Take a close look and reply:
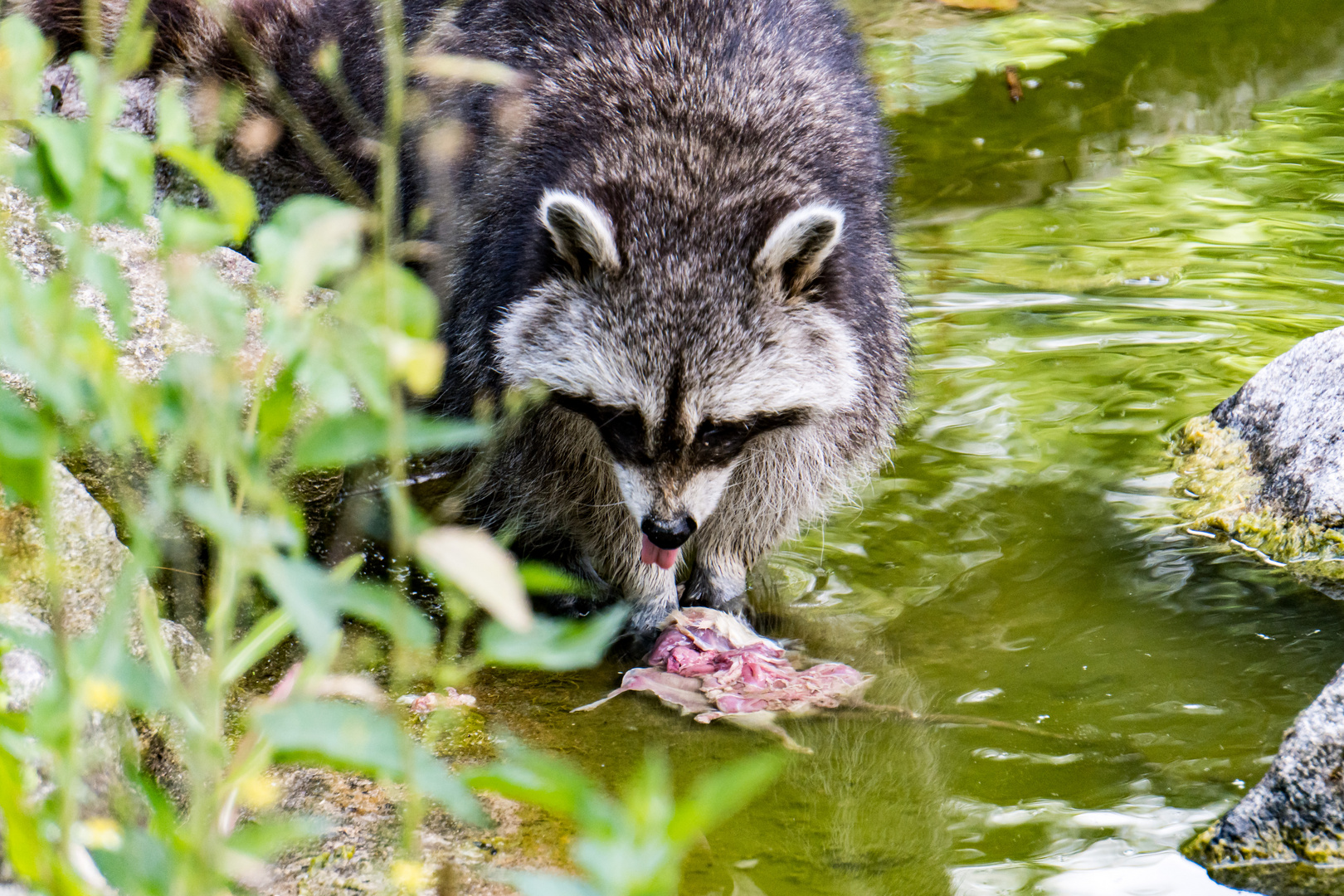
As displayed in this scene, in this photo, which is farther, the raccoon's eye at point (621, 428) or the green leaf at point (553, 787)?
the raccoon's eye at point (621, 428)

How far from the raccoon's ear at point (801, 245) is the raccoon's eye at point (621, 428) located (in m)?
0.53

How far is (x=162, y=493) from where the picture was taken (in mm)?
1243

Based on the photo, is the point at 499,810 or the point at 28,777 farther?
the point at 499,810

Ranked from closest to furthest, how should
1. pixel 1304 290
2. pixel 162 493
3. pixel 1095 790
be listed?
pixel 162 493 < pixel 1095 790 < pixel 1304 290

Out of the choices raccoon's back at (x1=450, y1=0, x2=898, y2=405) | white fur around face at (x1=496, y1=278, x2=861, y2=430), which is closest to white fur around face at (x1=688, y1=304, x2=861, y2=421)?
white fur around face at (x1=496, y1=278, x2=861, y2=430)

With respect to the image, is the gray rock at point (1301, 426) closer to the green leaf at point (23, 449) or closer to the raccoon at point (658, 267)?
the raccoon at point (658, 267)

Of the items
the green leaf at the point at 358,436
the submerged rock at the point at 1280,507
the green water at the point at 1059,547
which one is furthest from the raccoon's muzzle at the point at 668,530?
the green leaf at the point at 358,436

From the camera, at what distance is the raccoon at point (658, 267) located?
355 centimetres

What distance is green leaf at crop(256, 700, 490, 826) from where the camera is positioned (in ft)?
3.51

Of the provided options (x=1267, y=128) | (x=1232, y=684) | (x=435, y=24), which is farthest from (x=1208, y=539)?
(x=1267, y=128)

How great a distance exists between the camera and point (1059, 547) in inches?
171

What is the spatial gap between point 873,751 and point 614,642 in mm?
1074

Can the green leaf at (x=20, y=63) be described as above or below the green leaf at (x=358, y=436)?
above

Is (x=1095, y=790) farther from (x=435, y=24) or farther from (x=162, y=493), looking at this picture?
(x=435, y=24)
